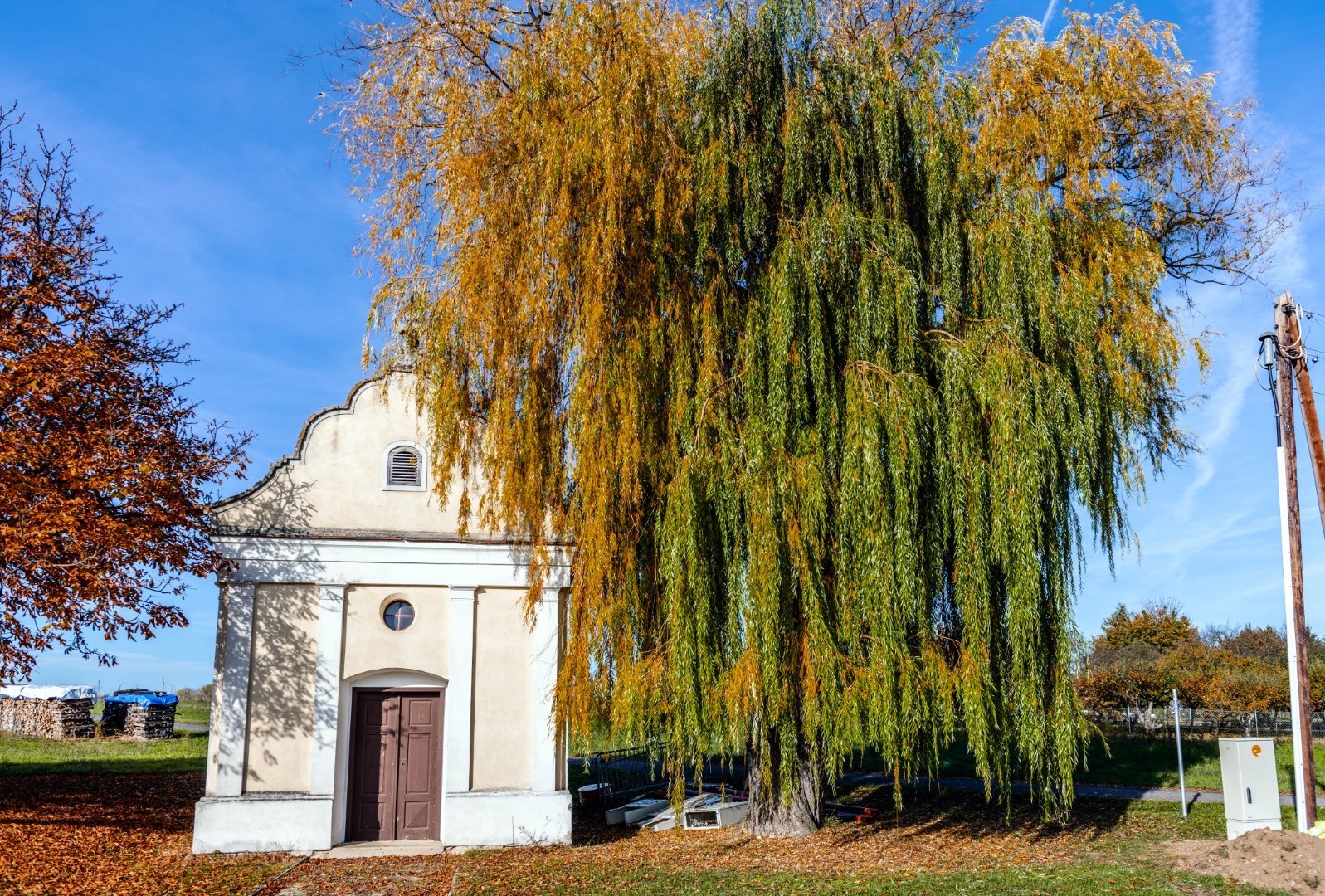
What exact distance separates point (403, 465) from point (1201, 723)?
29.4 m

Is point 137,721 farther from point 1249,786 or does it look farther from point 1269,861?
point 1269,861

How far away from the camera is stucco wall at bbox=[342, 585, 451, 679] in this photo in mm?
12914

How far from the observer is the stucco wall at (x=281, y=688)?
12.4 m

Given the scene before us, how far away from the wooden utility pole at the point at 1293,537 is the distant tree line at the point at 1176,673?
20.7 feet

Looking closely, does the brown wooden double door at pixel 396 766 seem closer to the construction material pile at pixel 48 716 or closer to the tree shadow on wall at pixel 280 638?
the tree shadow on wall at pixel 280 638

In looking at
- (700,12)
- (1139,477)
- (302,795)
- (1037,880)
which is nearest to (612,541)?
(302,795)

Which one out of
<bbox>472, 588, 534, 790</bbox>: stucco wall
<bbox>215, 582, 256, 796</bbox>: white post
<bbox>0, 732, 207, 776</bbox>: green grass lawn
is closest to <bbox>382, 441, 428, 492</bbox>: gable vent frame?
<bbox>472, 588, 534, 790</bbox>: stucco wall

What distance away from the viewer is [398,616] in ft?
43.0

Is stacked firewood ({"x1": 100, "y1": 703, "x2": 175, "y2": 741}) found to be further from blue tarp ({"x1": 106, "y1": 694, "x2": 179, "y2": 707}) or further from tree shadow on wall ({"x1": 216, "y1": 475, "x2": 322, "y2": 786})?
tree shadow on wall ({"x1": 216, "y1": 475, "x2": 322, "y2": 786})

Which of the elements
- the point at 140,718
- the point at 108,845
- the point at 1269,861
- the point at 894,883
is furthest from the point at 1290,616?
the point at 140,718

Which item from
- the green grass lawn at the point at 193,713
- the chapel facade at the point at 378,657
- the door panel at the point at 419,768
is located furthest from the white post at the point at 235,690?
the green grass lawn at the point at 193,713

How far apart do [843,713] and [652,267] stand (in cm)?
606

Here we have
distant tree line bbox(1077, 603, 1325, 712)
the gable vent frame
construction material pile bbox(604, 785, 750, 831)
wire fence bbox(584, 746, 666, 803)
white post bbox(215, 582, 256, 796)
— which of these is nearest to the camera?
white post bbox(215, 582, 256, 796)

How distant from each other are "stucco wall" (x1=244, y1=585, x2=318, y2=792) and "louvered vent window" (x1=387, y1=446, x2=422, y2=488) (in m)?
1.91
